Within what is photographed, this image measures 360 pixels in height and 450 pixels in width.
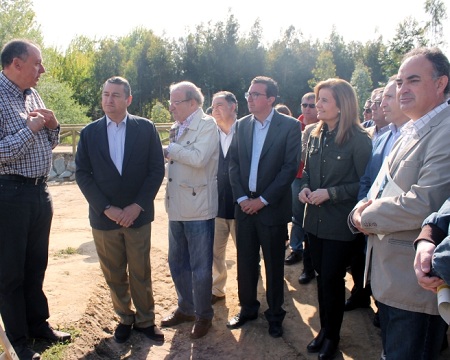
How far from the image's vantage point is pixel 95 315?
4055 millimetres

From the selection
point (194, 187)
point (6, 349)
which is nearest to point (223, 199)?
point (194, 187)

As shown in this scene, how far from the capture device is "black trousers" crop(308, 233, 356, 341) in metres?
3.32

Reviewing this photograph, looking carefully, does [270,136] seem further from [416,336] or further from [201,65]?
[201,65]

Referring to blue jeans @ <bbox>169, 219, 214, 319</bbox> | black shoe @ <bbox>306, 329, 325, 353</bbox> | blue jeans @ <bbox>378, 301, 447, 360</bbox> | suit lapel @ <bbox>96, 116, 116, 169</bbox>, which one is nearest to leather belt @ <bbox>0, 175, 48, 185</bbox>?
suit lapel @ <bbox>96, 116, 116, 169</bbox>

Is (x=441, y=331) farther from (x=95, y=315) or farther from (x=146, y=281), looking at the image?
(x=95, y=315)

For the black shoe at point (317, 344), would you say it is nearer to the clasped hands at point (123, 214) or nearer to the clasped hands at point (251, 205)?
the clasped hands at point (251, 205)

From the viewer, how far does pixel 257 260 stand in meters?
3.98

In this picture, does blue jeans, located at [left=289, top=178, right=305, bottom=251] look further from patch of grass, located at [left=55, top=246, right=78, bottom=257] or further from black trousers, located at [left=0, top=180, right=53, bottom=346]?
black trousers, located at [left=0, top=180, right=53, bottom=346]

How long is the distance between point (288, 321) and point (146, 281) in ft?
4.73

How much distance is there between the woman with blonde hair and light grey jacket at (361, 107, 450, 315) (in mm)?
917

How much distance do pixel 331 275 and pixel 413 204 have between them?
1.36 meters

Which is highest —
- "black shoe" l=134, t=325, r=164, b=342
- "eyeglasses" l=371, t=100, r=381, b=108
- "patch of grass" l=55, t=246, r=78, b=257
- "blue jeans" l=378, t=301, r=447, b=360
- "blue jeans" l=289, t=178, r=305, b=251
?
"eyeglasses" l=371, t=100, r=381, b=108

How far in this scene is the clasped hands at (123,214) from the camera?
346cm

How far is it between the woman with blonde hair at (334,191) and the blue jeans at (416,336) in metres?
1.06
